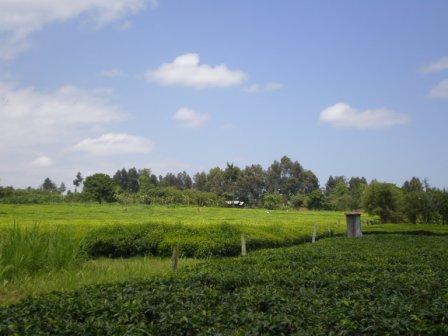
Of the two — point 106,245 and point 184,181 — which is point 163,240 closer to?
point 106,245

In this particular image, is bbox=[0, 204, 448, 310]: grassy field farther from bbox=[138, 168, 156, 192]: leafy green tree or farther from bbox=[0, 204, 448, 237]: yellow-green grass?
bbox=[138, 168, 156, 192]: leafy green tree

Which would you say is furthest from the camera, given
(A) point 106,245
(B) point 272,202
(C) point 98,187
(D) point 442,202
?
(B) point 272,202

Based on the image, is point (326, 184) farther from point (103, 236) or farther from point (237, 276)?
point (237, 276)

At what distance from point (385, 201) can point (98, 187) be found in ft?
138

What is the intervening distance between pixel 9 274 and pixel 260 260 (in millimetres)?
6373

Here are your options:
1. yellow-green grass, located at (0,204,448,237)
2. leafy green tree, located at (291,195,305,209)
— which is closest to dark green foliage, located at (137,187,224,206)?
leafy green tree, located at (291,195,305,209)

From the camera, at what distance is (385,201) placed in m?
49.6

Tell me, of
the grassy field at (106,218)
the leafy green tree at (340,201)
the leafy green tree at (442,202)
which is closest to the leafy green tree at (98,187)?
the grassy field at (106,218)

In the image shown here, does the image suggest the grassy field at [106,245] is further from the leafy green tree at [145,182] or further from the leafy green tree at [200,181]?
the leafy green tree at [200,181]

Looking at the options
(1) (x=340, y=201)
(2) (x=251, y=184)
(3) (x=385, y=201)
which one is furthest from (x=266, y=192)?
(3) (x=385, y=201)

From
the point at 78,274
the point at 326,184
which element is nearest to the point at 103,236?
the point at 78,274

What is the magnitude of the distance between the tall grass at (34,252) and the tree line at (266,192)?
41.5 m

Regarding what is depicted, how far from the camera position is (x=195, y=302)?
643 centimetres

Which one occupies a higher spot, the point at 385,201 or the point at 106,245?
the point at 385,201
